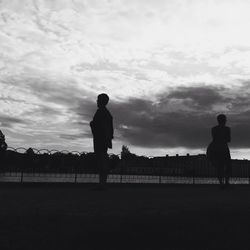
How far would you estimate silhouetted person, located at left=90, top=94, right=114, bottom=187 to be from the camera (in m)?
9.56

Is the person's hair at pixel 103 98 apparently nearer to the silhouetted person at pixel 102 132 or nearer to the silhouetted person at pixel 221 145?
the silhouetted person at pixel 102 132

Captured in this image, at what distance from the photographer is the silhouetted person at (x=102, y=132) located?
956 centimetres

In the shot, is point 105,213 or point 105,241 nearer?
point 105,241

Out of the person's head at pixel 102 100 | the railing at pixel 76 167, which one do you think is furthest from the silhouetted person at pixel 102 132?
the railing at pixel 76 167

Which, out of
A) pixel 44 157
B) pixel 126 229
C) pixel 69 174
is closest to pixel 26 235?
pixel 126 229

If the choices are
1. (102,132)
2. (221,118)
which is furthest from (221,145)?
(102,132)

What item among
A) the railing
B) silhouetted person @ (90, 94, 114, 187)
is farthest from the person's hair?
the railing

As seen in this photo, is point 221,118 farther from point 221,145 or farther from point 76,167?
point 76,167

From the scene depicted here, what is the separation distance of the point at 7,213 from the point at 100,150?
15.8 feet

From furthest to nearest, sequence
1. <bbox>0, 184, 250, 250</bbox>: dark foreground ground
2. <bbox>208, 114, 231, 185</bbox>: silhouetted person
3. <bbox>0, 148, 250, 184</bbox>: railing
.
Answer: <bbox>0, 148, 250, 184</bbox>: railing → <bbox>208, 114, 231, 185</bbox>: silhouetted person → <bbox>0, 184, 250, 250</bbox>: dark foreground ground

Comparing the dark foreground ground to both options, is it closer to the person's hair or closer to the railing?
the person's hair

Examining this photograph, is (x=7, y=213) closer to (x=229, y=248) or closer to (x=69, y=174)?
(x=229, y=248)

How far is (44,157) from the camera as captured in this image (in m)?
16.9

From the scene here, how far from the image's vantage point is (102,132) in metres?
9.61
